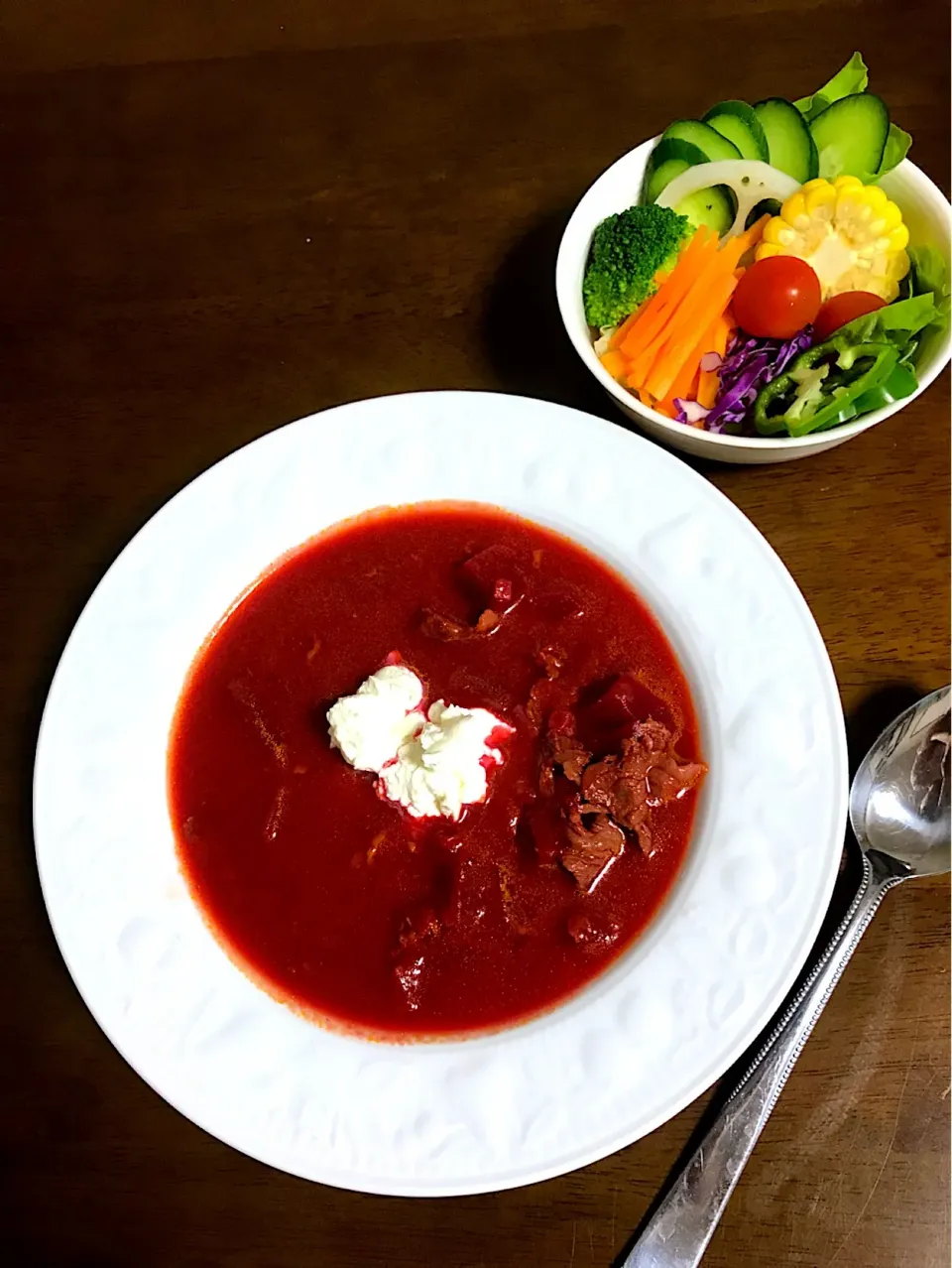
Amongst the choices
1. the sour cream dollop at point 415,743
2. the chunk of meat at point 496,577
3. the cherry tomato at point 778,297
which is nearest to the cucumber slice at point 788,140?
the cherry tomato at point 778,297

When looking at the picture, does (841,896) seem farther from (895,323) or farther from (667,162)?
(667,162)

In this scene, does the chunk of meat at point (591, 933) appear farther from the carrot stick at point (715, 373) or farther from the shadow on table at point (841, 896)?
the carrot stick at point (715, 373)

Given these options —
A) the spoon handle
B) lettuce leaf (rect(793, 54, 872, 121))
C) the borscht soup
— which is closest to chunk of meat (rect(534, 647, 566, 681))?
the borscht soup

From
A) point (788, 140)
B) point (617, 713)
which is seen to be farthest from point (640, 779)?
point (788, 140)

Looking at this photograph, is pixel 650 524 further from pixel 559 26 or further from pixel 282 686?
pixel 559 26

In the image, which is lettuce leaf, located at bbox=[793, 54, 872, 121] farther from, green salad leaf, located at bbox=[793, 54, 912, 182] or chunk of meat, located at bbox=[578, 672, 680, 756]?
chunk of meat, located at bbox=[578, 672, 680, 756]

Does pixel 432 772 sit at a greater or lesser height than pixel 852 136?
lesser
